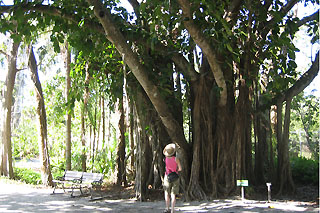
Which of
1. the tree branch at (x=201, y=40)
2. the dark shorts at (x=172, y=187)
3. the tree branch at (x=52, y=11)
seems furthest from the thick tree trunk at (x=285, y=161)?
the tree branch at (x=52, y=11)

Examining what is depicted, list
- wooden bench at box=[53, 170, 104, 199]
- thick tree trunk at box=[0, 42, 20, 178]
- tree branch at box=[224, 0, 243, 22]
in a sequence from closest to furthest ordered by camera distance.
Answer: tree branch at box=[224, 0, 243, 22] → wooden bench at box=[53, 170, 104, 199] → thick tree trunk at box=[0, 42, 20, 178]

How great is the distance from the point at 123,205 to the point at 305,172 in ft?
19.2

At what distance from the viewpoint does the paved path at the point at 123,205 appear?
6.41m

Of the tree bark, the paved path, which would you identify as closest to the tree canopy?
the paved path

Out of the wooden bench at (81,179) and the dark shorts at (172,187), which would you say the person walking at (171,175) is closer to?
the dark shorts at (172,187)

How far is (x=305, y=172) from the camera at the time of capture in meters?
10.2

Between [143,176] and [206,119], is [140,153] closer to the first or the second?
[143,176]

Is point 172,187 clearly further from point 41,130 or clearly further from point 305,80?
point 41,130

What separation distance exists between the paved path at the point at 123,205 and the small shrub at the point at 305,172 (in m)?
3.46

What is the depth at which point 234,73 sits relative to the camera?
28.9 ft

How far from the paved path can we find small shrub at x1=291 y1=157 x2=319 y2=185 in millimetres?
3460

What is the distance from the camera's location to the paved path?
21.0 ft

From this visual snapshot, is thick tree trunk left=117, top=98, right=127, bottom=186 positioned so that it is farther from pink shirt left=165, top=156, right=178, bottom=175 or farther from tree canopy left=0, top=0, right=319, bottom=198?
pink shirt left=165, top=156, right=178, bottom=175

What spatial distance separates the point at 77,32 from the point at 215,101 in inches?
144
